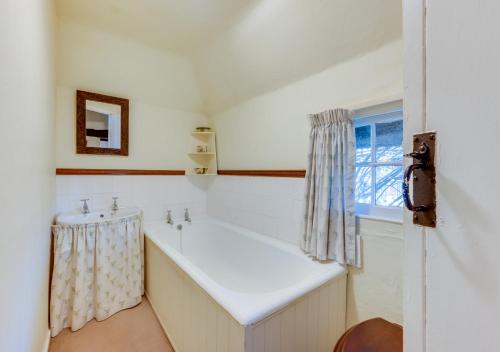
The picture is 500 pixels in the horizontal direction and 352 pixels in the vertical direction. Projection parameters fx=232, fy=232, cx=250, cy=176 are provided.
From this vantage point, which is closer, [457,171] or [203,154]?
[457,171]

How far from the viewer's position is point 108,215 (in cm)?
239

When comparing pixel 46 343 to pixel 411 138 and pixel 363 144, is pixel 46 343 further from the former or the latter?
pixel 363 144

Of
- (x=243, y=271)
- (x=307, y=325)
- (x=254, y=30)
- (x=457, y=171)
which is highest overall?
(x=254, y=30)

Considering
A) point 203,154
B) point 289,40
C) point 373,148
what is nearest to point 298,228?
point 373,148

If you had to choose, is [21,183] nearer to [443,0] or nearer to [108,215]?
[443,0]

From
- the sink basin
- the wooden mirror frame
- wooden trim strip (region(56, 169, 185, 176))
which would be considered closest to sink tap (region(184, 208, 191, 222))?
wooden trim strip (region(56, 169, 185, 176))

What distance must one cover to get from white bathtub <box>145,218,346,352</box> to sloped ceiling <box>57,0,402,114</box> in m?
1.46

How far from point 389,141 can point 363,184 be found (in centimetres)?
33

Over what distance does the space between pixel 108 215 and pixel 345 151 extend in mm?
2330

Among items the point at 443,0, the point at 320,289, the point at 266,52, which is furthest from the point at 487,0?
the point at 266,52

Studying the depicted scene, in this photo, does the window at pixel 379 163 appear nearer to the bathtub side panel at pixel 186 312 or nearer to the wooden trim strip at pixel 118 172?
the bathtub side panel at pixel 186 312

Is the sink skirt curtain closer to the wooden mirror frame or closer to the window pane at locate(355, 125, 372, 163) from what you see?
the wooden mirror frame

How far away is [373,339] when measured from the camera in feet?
3.42

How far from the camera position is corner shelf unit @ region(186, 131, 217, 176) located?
10.0 feet
